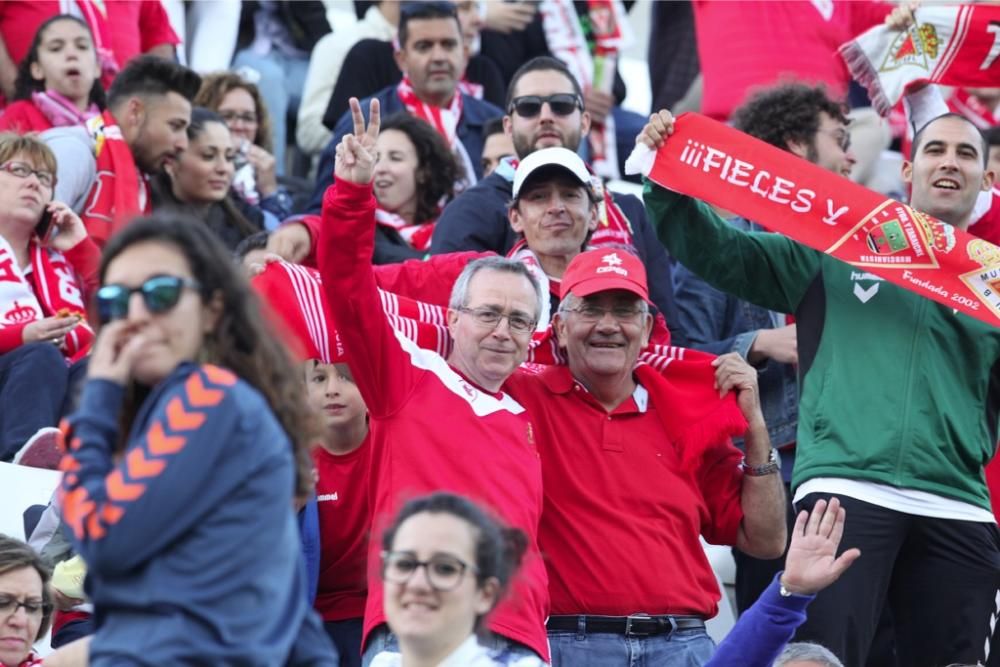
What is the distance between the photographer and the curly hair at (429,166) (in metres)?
8.30

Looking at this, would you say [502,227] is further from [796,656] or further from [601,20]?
[601,20]

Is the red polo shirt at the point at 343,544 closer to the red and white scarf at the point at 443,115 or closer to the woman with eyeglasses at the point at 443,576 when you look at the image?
the woman with eyeglasses at the point at 443,576

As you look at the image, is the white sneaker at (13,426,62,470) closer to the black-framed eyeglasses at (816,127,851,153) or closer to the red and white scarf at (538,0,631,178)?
the black-framed eyeglasses at (816,127,851,153)

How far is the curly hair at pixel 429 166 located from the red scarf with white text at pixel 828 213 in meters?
2.15

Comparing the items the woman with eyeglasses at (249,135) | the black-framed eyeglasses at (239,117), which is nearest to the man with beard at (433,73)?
the woman with eyeglasses at (249,135)

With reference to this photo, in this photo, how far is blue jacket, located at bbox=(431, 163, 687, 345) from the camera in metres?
7.03

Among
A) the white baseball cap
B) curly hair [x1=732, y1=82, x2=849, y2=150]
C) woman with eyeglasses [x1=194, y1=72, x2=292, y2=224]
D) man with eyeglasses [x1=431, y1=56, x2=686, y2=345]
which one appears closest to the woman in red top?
woman with eyeglasses [x1=194, y1=72, x2=292, y2=224]

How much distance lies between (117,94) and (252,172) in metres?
Answer: 0.96

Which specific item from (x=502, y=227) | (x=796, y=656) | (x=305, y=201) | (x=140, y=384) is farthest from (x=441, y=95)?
(x=140, y=384)

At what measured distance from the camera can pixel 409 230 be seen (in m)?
8.12

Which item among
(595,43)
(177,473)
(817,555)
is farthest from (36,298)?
(595,43)

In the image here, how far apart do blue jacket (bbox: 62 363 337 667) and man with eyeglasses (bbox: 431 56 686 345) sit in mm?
3444

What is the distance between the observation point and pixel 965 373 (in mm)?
6172

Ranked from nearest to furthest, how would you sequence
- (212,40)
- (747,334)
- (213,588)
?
(213,588) → (747,334) → (212,40)
